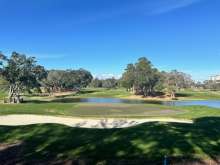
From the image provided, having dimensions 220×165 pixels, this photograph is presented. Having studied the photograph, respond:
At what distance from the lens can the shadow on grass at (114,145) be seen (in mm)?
12953

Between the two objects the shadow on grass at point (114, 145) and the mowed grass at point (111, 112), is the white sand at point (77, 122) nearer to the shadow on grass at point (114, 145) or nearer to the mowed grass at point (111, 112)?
the mowed grass at point (111, 112)

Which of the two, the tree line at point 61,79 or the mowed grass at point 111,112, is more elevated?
the tree line at point 61,79

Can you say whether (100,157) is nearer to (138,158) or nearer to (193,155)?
(138,158)

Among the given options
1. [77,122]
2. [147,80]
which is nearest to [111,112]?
[77,122]

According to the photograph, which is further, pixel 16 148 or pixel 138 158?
pixel 16 148

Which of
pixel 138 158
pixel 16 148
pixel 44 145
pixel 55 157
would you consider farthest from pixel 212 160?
pixel 16 148

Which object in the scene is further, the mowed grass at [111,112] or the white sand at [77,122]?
the mowed grass at [111,112]

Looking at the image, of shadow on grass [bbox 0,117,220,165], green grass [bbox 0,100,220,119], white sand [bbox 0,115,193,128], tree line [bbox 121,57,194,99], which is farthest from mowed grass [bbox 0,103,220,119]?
tree line [bbox 121,57,194,99]

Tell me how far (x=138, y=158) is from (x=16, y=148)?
5.45 m

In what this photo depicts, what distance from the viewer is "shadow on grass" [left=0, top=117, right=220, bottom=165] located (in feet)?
42.5

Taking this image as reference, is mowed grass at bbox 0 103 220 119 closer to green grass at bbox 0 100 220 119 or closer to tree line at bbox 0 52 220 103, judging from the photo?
green grass at bbox 0 100 220 119

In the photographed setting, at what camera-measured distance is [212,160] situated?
42.4 feet

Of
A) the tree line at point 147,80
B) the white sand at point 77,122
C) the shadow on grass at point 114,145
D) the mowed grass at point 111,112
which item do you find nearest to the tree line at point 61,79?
the tree line at point 147,80

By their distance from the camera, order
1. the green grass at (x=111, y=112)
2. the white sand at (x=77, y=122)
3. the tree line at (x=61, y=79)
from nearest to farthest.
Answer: the white sand at (x=77, y=122) < the green grass at (x=111, y=112) < the tree line at (x=61, y=79)
